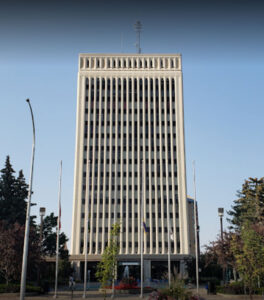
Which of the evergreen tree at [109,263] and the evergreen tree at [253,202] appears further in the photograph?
the evergreen tree at [253,202]

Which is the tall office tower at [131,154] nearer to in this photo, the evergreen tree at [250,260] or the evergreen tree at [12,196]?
the evergreen tree at [12,196]

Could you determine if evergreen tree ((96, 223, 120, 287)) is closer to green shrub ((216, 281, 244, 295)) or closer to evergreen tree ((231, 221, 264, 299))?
green shrub ((216, 281, 244, 295))

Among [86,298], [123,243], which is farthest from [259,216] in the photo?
[86,298]

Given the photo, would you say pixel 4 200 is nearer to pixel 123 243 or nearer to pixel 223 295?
pixel 123 243

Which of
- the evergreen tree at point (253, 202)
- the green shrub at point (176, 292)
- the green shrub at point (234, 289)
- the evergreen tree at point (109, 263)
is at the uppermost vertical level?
the evergreen tree at point (253, 202)

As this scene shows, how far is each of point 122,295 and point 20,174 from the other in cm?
3280

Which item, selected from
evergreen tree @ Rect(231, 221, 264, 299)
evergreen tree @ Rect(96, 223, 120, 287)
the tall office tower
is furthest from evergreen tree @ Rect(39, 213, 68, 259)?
evergreen tree @ Rect(231, 221, 264, 299)

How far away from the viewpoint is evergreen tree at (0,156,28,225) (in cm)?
6391

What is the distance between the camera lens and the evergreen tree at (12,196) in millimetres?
63906

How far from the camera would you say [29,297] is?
39750 millimetres

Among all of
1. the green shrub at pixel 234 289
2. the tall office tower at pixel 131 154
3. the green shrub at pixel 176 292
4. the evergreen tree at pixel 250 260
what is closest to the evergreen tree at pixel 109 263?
the green shrub at pixel 234 289

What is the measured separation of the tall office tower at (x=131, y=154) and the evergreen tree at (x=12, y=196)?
1533 centimetres

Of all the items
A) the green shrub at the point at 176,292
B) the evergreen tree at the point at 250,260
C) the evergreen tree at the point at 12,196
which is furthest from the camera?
the evergreen tree at the point at 12,196

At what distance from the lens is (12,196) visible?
217 ft
